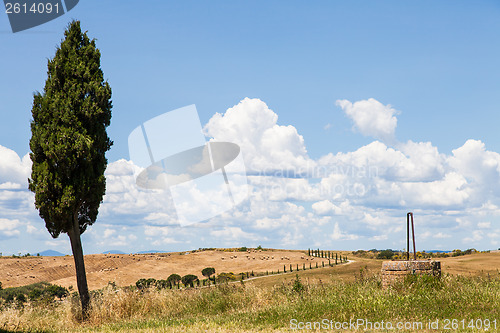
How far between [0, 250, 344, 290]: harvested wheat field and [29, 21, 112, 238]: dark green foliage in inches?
1362

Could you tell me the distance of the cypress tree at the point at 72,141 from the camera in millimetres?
15555

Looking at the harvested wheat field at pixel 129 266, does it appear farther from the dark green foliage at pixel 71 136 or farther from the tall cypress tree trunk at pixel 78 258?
the dark green foliage at pixel 71 136

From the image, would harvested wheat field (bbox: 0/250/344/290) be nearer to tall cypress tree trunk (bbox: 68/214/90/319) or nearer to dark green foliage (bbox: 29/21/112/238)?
tall cypress tree trunk (bbox: 68/214/90/319)

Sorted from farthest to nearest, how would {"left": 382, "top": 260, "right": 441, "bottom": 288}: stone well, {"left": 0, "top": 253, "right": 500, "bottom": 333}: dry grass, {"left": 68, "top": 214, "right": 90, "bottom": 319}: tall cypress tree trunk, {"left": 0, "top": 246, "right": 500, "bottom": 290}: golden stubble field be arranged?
{"left": 0, "top": 246, "right": 500, "bottom": 290}: golden stubble field, {"left": 68, "top": 214, "right": 90, "bottom": 319}: tall cypress tree trunk, {"left": 382, "top": 260, "right": 441, "bottom": 288}: stone well, {"left": 0, "top": 253, "right": 500, "bottom": 333}: dry grass

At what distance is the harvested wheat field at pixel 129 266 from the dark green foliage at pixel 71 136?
34604 mm

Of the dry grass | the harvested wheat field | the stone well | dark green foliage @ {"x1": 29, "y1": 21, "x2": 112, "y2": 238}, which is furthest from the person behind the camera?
the harvested wheat field

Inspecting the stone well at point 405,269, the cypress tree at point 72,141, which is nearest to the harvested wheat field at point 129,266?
the cypress tree at point 72,141

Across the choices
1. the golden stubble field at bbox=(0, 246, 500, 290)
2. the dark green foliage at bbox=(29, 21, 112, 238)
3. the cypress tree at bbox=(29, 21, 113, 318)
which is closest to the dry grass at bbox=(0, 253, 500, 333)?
the cypress tree at bbox=(29, 21, 113, 318)

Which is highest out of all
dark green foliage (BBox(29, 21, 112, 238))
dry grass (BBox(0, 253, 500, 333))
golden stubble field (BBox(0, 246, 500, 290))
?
dark green foliage (BBox(29, 21, 112, 238))

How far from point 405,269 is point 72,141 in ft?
40.4

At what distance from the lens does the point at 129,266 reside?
5906 cm

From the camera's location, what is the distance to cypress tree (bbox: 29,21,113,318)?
15.6 m

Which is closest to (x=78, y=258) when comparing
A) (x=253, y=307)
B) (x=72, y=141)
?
(x=72, y=141)

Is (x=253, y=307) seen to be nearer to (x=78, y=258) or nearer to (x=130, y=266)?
(x=78, y=258)
